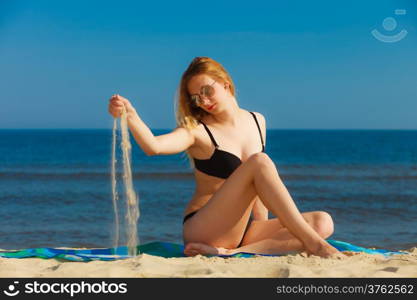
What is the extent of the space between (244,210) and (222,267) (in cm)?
66

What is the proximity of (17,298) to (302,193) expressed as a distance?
1064cm

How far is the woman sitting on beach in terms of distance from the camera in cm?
412

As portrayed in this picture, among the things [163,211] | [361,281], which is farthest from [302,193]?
[361,281]

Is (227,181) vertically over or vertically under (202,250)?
over

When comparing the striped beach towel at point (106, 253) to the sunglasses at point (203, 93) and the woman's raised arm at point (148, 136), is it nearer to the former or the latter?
the woman's raised arm at point (148, 136)

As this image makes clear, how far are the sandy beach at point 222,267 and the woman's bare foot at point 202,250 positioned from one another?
0.47ft

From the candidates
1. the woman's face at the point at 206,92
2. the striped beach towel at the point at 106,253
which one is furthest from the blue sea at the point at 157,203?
the woman's face at the point at 206,92

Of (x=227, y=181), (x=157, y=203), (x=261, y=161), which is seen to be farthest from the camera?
(x=157, y=203)

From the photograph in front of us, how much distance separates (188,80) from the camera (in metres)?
4.61

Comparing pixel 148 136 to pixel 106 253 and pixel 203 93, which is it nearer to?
pixel 203 93

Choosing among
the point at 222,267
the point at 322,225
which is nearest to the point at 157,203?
the point at 322,225

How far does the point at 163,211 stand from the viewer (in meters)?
9.82

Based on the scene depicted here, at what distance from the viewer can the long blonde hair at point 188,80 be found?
457 cm

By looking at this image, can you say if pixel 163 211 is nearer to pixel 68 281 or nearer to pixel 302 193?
pixel 302 193
